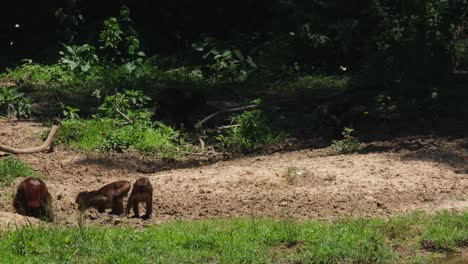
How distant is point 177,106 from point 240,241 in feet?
19.4

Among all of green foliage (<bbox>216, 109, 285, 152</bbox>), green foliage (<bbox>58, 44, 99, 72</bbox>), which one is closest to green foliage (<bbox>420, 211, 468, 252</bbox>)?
green foliage (<bbox>216, 109, 285, 152</bbox>)

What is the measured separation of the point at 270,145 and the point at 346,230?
4.57 meters

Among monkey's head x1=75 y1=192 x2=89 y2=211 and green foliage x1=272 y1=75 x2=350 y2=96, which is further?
green foliage x1=272 y1=75 x2=350 y2=96

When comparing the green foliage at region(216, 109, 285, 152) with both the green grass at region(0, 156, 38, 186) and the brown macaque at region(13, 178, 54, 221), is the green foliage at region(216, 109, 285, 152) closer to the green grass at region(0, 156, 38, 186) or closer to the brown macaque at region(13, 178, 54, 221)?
the green grass at region(0, 156, 38, 186)

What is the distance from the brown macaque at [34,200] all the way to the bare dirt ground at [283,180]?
0.19 metres

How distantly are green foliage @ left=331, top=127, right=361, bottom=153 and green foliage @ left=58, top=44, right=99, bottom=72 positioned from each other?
6160 millimetres

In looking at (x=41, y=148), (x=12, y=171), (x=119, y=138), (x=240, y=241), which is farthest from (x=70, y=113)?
(x=240, y=241)

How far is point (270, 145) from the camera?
12.7m

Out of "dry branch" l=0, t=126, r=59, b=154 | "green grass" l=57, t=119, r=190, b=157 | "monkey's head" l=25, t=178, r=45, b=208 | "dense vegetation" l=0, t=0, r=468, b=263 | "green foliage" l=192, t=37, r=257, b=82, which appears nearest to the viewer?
"dense vegetation" l=0, t=0, r=468, b=263

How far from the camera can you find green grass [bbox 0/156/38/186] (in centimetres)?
1005

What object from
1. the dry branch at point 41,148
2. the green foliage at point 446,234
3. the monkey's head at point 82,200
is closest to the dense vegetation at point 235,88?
the green foliage at point 446,234

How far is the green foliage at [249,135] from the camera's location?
41.4 ft

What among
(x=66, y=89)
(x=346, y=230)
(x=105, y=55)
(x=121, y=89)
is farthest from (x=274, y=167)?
(x=105, y=55)

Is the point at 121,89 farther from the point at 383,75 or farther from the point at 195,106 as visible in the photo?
the point at 383,75
